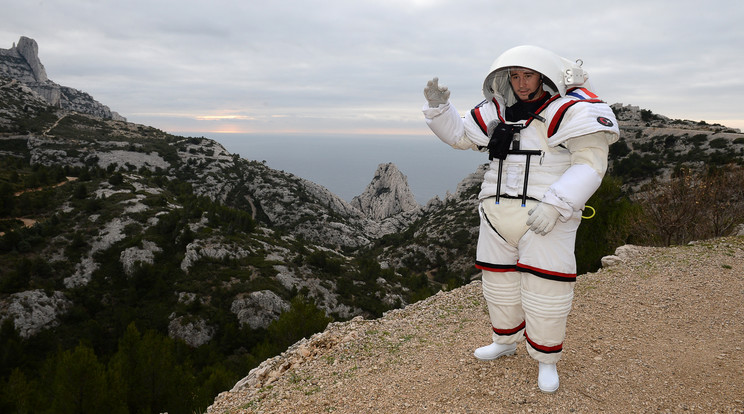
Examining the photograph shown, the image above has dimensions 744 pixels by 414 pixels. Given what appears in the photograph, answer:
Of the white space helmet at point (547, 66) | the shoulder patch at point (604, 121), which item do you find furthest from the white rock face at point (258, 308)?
the shoulder patch at point (604, 121)

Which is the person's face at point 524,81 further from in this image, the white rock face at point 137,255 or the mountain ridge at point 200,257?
the white rock face at point 137,255

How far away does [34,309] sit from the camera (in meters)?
21.4

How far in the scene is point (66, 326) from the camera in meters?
21.6

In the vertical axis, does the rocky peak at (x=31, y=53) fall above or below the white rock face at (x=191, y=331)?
above

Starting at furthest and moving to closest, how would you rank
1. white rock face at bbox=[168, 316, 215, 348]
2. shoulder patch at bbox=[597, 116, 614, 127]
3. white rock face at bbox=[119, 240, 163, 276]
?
white rock face at bbox=[119, 240, 163, 276] → white rock face at bbox=[168, 316, 215, 348] → shoulder patch at bbox=[597, 116, 614, 127]

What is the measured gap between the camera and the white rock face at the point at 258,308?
24109mm

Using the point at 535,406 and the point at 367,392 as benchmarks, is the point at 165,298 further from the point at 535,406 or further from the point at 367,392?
the point at 535,406

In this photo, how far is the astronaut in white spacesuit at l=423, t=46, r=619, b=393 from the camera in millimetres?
3447

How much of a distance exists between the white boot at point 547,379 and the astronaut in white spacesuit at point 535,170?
0.01 metres

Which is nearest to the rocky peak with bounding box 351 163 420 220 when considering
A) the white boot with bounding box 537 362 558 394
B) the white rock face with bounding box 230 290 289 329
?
the white rock face with bounding box 230 290 289 329

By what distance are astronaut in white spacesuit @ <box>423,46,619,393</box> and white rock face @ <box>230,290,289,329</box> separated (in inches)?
854

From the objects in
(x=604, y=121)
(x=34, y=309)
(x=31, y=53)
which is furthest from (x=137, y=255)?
(x=31, y=53)

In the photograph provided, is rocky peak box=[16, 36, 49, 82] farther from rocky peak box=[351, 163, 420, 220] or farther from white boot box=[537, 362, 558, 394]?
white boot box=[537, 362, 558, 394]

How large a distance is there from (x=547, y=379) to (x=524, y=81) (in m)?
3.24
